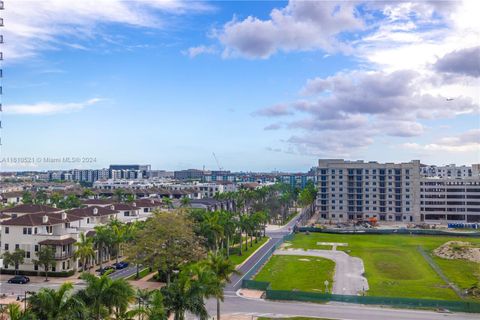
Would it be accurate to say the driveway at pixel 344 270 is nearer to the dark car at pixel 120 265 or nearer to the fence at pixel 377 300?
the fence at pixel 377 300

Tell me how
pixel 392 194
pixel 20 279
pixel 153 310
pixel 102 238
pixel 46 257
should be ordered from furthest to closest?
pixel 392 194 → pixel 102 238 → pixel 46 257 → pixel 20 279 → pixel 153 310

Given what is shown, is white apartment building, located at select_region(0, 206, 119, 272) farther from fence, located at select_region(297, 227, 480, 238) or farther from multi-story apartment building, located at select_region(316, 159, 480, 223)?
multi-story apartment building, located at select_region(316, 159, 480, 223)

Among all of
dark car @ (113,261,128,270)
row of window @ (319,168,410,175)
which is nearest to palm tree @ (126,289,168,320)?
dark car @ (113,261,128,270)

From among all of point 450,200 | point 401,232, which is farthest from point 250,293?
point 450,200

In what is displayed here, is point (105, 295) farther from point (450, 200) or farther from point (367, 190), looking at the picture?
point (450, 200)

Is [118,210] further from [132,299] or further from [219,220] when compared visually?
[132,299]
